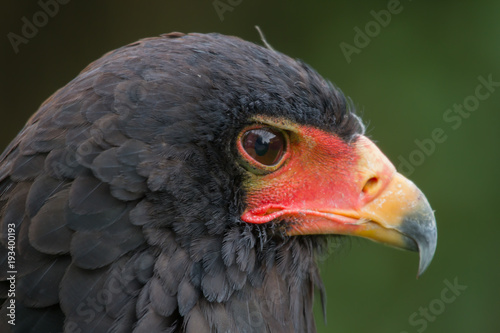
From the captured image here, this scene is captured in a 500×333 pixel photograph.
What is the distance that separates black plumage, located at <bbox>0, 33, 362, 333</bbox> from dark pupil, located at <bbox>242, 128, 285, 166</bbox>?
0.08m

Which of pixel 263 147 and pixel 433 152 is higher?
pixel 263 147

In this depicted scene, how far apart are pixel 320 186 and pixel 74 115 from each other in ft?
3.95

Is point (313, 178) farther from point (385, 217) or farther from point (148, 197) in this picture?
point (148, 197)

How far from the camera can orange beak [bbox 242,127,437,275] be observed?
322 centimetres


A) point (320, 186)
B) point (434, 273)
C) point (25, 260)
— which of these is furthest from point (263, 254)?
point (434, 273)

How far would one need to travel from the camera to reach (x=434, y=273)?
6926mm

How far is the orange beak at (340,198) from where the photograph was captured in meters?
3.22

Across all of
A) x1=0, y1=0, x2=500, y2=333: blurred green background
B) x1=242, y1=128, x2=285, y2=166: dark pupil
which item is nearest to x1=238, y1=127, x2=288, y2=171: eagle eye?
x1=242, y1=128, x2=285, y2=166: dark pupil

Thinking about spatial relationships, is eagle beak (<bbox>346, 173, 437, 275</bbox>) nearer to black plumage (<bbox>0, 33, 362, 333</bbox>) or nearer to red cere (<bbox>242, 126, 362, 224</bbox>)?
red cere (<bbox>242, 126, 362, 224</bbox>)

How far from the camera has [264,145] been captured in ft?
10.3

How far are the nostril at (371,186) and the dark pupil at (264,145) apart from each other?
0.45 meters

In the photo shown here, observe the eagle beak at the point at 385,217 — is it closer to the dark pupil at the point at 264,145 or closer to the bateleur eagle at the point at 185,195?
the bateleur eagle at the point at 185,195

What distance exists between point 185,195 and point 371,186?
37.2 inches

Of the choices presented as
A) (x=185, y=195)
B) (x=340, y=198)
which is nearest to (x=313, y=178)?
(x=340, y=198)
